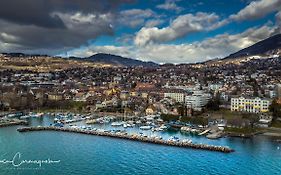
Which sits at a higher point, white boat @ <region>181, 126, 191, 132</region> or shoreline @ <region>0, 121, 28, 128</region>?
shoreline @ <region>0, 121, 28, 128</region>

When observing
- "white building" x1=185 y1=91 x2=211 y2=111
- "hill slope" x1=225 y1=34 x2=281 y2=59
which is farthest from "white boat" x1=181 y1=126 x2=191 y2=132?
"hill slope" x1=225 y1=34 x2=281 y2=59

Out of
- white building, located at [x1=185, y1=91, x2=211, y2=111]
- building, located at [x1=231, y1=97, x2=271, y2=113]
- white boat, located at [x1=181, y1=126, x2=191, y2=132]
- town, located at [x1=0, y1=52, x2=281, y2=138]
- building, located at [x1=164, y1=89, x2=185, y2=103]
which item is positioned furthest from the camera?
building, located at [x1=164, y1=89, x2=185, y2=103]

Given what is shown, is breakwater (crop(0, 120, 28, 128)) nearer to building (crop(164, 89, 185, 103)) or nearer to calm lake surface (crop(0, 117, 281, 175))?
calm lake surface (crop(0, 117, 281, 175))

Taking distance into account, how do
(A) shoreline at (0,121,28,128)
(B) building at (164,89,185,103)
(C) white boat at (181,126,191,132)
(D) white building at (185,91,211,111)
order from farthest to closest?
(B) building at (164,89,185,103) → (D) white building at (185,91,211,111) → (A) shoreline at (0,121,28,128) → (C) white boat at (181,126,191,132)

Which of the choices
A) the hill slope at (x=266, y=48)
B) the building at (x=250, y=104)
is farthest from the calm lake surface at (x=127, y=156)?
the hill slope at (x=266, y=48)

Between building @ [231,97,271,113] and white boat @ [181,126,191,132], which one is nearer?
white boat @ [181,126,191,132]

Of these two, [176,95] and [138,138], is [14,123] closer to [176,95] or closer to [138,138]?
[138,138]

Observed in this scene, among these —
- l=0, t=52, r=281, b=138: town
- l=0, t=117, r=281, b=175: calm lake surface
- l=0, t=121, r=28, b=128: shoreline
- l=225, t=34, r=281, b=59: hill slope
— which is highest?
l=225, t=34, r=281, b=59: hill slope

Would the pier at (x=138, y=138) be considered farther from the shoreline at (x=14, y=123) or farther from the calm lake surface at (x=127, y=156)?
the shoreline at (x=14, y=123)
